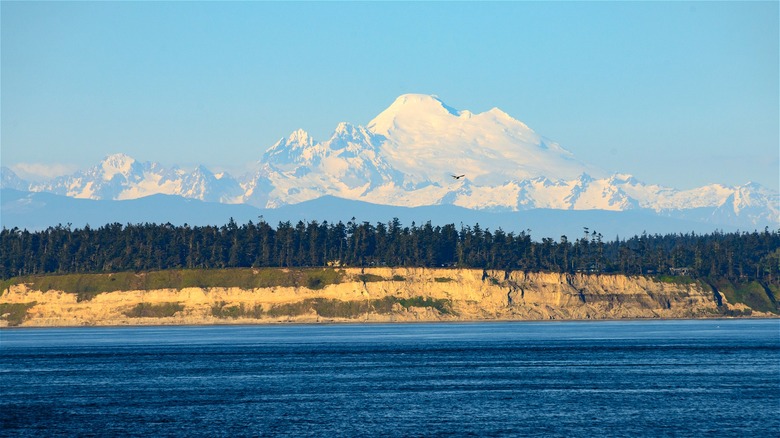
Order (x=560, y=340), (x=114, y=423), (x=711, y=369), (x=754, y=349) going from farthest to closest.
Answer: (x=560, y=340)
(x=754, y=349)
(x=711, y=369)
(x=114, y=423)

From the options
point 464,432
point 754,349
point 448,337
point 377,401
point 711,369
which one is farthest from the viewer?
point 448,337

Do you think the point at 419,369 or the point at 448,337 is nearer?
the point at 419,369

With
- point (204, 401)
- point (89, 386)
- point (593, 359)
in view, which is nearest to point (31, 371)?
point (89, 386)

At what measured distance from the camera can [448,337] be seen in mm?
174500

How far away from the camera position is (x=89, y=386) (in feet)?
321

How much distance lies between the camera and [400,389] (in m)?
92.4

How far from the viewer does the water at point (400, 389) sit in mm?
71938

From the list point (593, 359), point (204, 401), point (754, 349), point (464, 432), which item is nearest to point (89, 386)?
point (204, 401)

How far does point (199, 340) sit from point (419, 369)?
232 ft

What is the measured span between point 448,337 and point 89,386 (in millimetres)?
83701

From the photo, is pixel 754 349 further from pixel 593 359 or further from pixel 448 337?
pixel 448 337

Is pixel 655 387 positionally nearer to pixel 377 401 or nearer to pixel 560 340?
pixel 377 401

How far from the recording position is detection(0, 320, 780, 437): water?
236 ft

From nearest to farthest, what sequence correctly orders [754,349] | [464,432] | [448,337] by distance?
[464,432], [754,349], [448,337]
